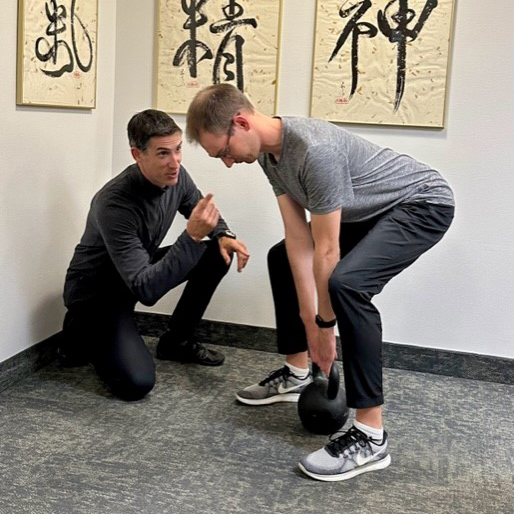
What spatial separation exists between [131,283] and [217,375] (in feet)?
2.18

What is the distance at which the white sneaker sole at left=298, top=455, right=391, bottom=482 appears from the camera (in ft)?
7.18

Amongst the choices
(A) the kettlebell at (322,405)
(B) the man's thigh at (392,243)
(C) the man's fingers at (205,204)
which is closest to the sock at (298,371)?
(A) the kettlebell at (322,405)

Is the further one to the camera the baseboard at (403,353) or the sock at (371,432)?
the baseboard at (403,353)

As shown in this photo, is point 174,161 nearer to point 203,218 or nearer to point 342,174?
point 203,218

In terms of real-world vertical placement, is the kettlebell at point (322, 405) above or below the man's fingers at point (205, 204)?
below

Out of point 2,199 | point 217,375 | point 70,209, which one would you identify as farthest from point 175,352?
point 2,199

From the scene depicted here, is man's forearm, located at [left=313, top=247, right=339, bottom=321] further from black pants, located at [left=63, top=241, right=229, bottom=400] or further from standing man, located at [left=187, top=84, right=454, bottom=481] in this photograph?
black pants, located at [left=63, top=241, right=229, bottom=400]

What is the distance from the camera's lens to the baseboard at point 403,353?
3174 mm

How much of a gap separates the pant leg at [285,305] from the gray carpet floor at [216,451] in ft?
0.77

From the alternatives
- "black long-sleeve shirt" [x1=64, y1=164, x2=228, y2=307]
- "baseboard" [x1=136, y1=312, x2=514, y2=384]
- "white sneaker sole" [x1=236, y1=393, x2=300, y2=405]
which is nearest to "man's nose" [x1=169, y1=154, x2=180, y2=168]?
"black long-sleeve shirt" [x1=64, y1=164, x2=228, y2=307]

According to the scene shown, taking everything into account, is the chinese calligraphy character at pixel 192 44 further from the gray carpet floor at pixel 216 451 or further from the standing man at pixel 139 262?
the gray carpet floor at pixel 216 451

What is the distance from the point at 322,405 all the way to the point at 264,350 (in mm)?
1036

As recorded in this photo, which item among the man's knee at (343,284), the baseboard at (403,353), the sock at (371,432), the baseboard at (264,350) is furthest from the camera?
the baseboard at (403,353)

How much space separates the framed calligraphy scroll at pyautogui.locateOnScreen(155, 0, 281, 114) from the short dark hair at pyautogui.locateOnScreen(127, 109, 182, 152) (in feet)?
2.35
